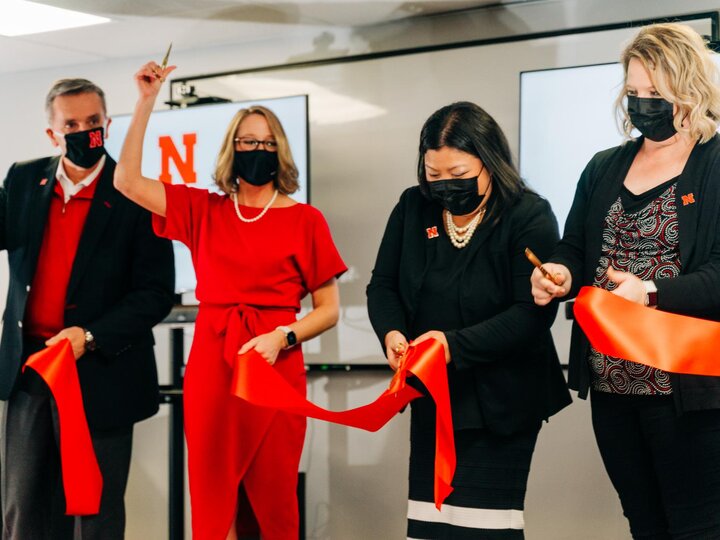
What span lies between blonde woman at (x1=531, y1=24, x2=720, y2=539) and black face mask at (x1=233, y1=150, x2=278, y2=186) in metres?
1.11

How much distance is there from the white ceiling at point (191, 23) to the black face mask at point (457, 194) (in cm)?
191

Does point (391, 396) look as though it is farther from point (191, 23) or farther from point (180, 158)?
point (191, 23)

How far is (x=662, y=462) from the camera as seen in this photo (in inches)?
77.5

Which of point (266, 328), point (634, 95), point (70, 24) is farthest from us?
point (70, 24)

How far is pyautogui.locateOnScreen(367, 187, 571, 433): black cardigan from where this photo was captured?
2.17 m

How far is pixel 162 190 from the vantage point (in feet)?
9.11

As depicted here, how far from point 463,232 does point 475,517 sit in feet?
2.36

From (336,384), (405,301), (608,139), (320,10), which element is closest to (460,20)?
(320,10)

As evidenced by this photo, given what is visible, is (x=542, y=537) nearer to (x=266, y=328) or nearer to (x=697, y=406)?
(x=266, y=328)

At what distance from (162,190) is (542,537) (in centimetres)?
228

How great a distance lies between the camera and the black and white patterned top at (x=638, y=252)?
196cm

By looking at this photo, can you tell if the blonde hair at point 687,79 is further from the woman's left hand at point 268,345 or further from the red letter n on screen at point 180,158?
the red letter n on screen at point 180,158

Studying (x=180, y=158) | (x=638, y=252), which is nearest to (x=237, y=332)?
(x=638, y=252)

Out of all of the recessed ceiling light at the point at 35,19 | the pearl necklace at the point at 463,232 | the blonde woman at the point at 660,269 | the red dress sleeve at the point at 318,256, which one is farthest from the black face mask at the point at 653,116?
the recessed ceiling light at the point at 35,19
